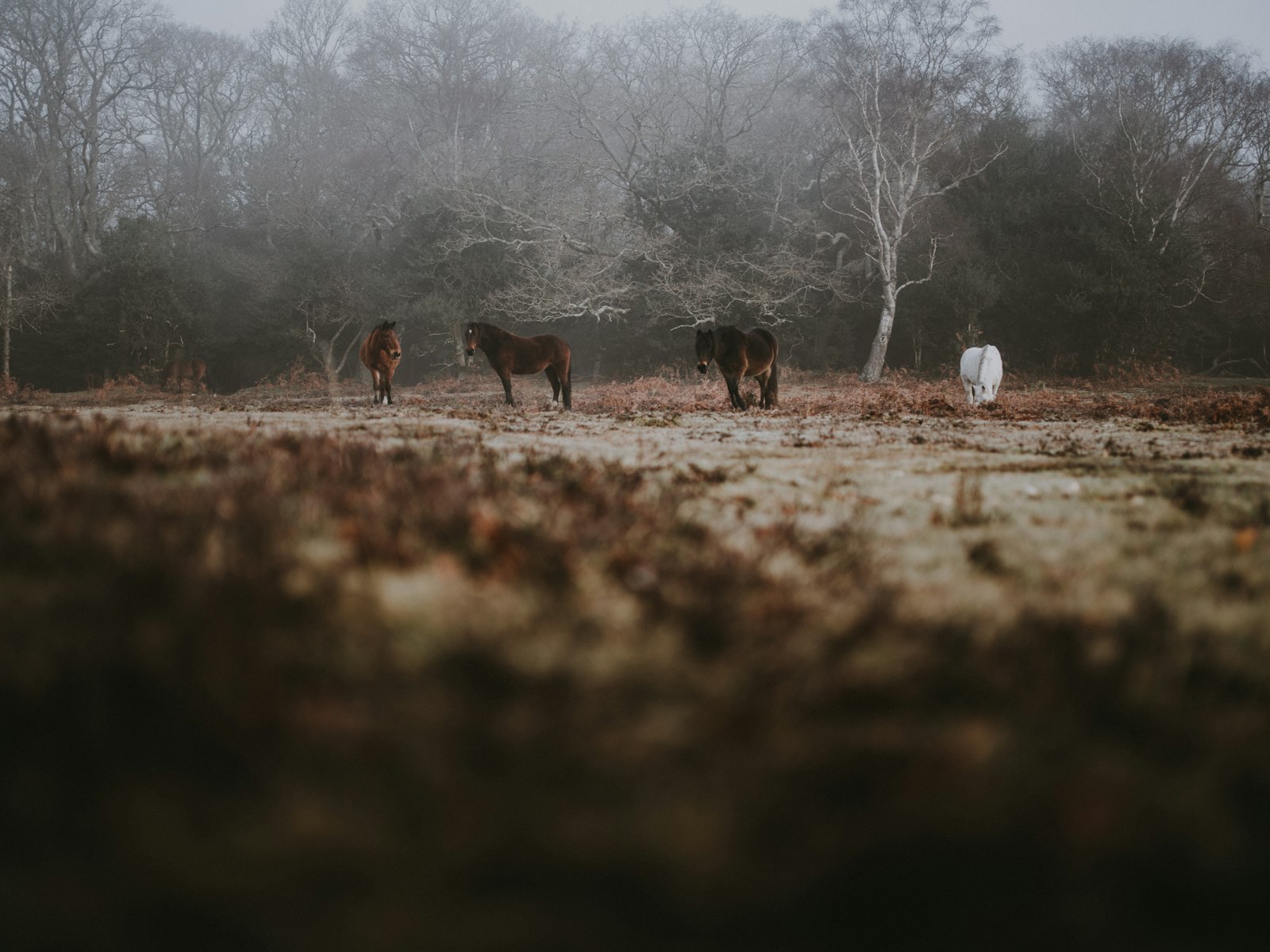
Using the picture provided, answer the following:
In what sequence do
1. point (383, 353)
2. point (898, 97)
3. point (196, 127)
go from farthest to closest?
point (196, 127), point (898, 97), point (383, 353)

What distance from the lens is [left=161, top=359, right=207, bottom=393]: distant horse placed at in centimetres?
2754

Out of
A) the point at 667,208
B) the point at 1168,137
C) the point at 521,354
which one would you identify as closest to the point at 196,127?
the point at 667,208

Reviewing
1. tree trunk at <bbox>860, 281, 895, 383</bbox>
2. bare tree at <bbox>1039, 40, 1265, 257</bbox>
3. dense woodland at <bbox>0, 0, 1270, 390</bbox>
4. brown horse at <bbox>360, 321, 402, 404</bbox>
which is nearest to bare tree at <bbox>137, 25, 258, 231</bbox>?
dense woodland at <bbox>0, 0, 1270, 390</bbox>

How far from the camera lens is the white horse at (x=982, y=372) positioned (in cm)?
1480

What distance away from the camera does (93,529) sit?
159 cm

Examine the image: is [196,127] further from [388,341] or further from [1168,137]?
[1168,137]

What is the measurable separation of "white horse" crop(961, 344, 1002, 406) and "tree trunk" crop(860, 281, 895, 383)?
8996 mm

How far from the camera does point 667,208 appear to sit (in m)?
25.9

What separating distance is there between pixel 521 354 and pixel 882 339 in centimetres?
1364

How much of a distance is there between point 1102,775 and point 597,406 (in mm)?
15506

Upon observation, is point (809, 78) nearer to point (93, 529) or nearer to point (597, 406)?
point (597, 406)

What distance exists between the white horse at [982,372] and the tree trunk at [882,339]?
900cm

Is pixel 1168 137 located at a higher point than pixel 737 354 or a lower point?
higher

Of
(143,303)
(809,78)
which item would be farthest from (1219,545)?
(143,303)
